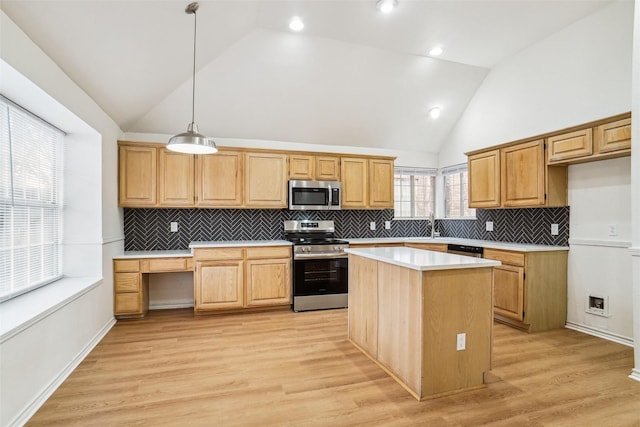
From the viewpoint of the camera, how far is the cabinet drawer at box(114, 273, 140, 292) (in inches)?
153

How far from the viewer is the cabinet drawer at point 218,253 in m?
4.12

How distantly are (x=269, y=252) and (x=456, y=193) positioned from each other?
330cm

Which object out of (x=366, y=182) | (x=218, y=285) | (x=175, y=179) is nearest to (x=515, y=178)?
(x=366, y=182)

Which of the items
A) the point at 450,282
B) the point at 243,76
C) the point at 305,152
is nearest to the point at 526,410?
the point at 450,282

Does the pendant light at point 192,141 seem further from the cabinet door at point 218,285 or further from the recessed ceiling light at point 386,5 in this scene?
the cabinet door at point 218,285

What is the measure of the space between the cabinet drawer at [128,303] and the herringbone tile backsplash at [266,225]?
74 centimetres

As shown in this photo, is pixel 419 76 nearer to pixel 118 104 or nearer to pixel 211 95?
pixel 211 95

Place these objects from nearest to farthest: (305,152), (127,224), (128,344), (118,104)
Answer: (128,344) < (118,104) < (127,224) < (305,152)

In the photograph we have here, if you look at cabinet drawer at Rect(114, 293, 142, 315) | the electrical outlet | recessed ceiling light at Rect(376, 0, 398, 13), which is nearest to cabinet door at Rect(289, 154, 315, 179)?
recessed ceiling light at Rect(376, 0, 398, 13)

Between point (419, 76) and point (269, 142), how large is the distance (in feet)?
7.53

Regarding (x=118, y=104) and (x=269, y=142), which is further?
(x=269, y=142)

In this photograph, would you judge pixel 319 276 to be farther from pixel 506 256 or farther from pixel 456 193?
pixel 456 193

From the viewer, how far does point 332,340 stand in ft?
11.0

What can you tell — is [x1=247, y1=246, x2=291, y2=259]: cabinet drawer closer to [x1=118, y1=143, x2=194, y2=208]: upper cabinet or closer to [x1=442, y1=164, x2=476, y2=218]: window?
[x1=118, y1=143, x2=194, y2=208]: upper cabinet
